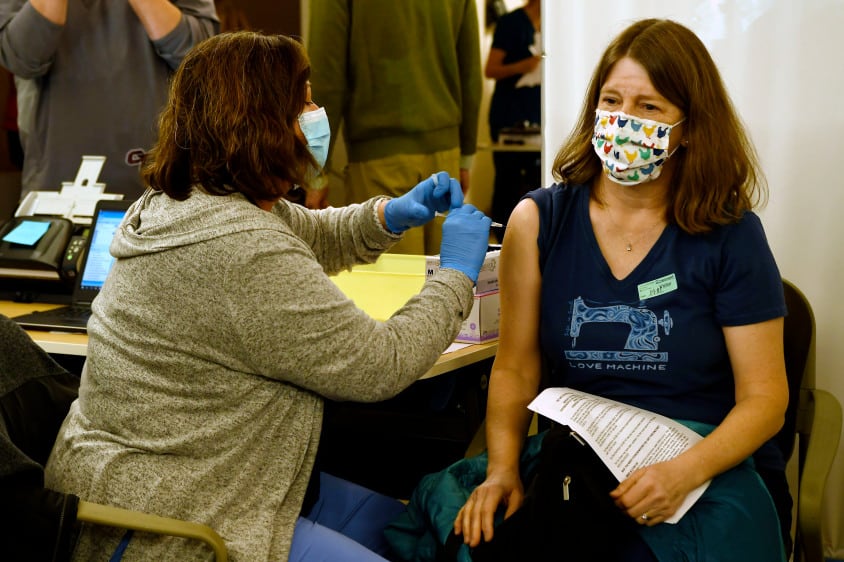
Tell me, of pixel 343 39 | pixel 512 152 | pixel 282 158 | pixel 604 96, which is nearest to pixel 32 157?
pixel 343 39

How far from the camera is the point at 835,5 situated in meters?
1.95

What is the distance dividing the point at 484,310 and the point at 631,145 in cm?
55

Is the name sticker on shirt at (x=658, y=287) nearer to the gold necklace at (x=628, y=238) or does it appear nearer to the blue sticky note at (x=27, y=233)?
the gold necklace at (x=628, y=238)

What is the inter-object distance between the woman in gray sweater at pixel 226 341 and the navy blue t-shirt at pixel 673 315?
319 millimetres

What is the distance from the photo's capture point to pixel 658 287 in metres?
1.54

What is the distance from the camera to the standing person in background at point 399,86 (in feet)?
9.30

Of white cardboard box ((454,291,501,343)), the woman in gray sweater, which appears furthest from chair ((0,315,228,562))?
white cardboard box ((454,291,501,343))

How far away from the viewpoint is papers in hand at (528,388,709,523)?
4.57 ft

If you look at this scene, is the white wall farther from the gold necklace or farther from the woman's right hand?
the woman's right hand

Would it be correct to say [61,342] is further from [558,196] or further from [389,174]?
[389,174]

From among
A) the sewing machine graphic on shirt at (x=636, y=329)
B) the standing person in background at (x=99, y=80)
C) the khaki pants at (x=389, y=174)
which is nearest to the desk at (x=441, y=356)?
the sewing machine graphic on shirt at (x=636, y=329)

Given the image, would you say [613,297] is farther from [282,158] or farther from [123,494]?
[123,494]

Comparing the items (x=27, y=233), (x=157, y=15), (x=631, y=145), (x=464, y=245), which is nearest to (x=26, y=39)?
(x=157, y=15)

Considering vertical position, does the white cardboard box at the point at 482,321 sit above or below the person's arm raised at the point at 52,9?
below
